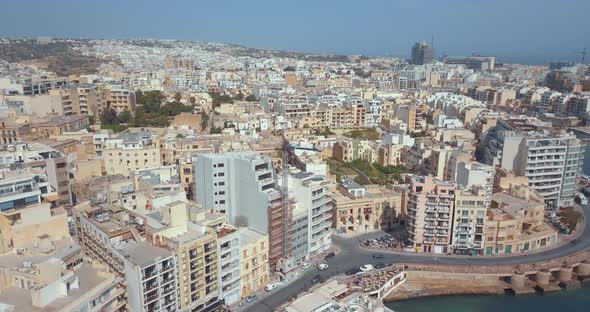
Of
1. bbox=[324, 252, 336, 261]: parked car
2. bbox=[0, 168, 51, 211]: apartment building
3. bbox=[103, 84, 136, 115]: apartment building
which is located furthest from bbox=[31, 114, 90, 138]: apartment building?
bbox=[324, 252, 336, 261]: parked car

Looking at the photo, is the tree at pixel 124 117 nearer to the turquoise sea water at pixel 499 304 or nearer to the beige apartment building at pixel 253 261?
the beige apartment building at pixel 253 261

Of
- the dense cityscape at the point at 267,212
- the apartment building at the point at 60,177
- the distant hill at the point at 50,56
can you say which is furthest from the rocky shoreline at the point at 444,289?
the distant hill at the point at 50,56

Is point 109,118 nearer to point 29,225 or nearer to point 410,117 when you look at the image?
point 29,225

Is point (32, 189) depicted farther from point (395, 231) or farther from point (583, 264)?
point (583, 264)

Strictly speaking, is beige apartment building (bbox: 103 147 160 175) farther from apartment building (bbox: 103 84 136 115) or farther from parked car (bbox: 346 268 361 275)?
apartment building (bbox: 103 84 136 115)

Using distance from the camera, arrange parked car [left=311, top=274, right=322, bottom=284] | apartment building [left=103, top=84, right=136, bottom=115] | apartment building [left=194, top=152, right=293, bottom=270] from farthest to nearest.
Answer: apartment building [left=103, top=84, right=136, bottom=115]
parked car [left=311, top=274, right=322, bottom=284]
apartment building [left=194, top=152, right=293, bottom=270]

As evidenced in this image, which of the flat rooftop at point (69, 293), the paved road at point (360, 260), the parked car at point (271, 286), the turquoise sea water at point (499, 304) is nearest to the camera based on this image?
the flat rooftop at point (69, 293)
